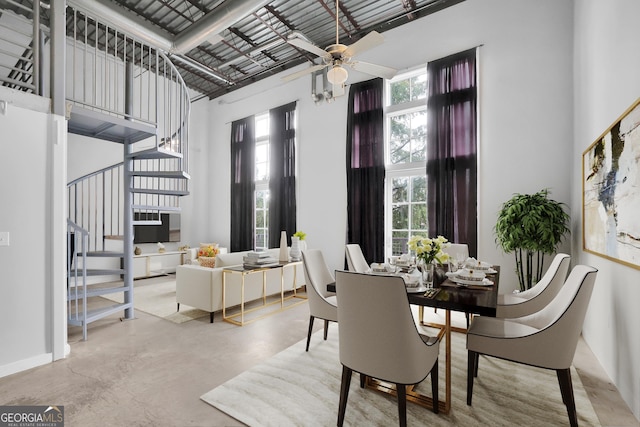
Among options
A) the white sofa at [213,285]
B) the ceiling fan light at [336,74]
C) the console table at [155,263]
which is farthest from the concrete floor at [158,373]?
the console table at [155,263]

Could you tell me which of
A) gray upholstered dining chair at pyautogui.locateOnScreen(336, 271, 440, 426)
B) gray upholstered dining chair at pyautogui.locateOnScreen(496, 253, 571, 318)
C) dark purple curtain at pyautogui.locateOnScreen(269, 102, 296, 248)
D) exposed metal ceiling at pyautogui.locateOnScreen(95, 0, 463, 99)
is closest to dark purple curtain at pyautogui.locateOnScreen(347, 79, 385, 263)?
exposed metal ceiling at pyautogui.locateOnScreen(95, 0, 463, 99)

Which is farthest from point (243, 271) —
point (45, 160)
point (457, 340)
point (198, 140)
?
point (198, 140)

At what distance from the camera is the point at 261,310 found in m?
4.41

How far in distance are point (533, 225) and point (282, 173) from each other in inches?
189

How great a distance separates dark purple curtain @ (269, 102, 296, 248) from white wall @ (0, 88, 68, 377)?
4.17m

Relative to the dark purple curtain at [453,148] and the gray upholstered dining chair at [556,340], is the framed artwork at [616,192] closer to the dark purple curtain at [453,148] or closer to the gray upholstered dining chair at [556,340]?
the gray upholstered dining chair at [556,340]

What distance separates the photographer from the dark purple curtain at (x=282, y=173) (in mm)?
6715

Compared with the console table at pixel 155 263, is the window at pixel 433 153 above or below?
above

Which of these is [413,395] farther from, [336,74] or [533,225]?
[336,74]

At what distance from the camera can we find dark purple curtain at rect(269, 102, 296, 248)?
671cm

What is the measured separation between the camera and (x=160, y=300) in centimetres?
502

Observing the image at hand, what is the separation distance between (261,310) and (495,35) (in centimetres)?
530

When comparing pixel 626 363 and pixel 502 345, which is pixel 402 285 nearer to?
pixel 502 345

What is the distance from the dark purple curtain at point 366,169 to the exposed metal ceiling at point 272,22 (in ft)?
3.60
